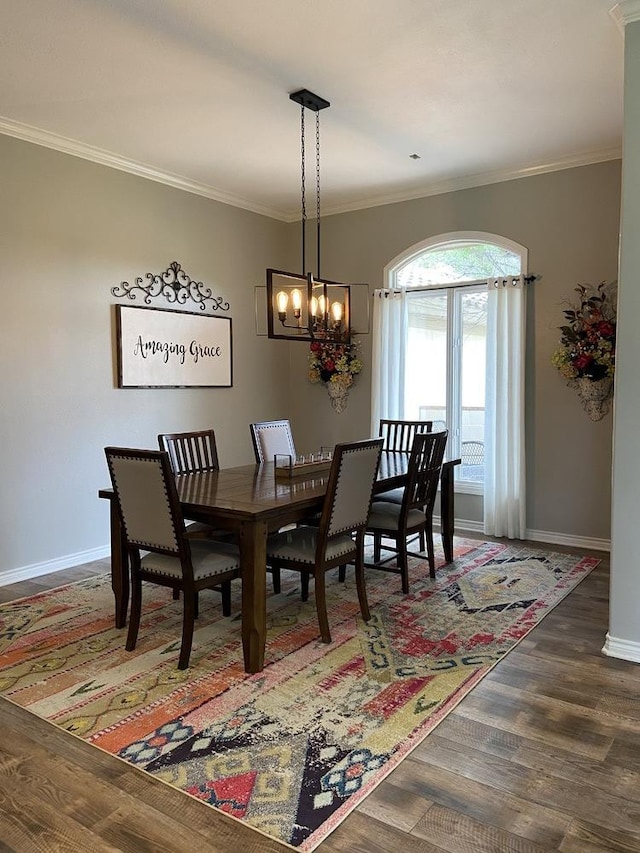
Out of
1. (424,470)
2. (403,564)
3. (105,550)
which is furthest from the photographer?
(105,550)

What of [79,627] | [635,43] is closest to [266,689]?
[79,627]

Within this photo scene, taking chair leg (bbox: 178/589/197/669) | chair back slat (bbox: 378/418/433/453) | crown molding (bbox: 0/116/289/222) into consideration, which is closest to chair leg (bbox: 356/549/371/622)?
chair leg (bbox: 178/589/197/669)

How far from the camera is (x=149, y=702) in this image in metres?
2.78

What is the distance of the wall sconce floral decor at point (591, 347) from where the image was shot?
4863 mm

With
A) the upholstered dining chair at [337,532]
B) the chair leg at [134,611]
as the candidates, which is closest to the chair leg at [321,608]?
the upholstered dining chair at [337,532]

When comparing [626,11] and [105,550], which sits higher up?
[626,11]

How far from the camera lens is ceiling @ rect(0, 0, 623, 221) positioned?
10.0 ft

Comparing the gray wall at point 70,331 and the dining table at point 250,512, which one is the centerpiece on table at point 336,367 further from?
the dining table at point 250,512

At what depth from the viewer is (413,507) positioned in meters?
4.31

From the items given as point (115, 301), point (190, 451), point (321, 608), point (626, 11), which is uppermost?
point (626, 11)

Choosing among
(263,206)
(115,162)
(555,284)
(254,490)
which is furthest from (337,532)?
(263,206)

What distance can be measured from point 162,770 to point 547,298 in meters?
4.46

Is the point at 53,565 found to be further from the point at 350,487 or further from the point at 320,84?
the point at 320,84

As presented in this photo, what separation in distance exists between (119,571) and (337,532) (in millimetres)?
1262
